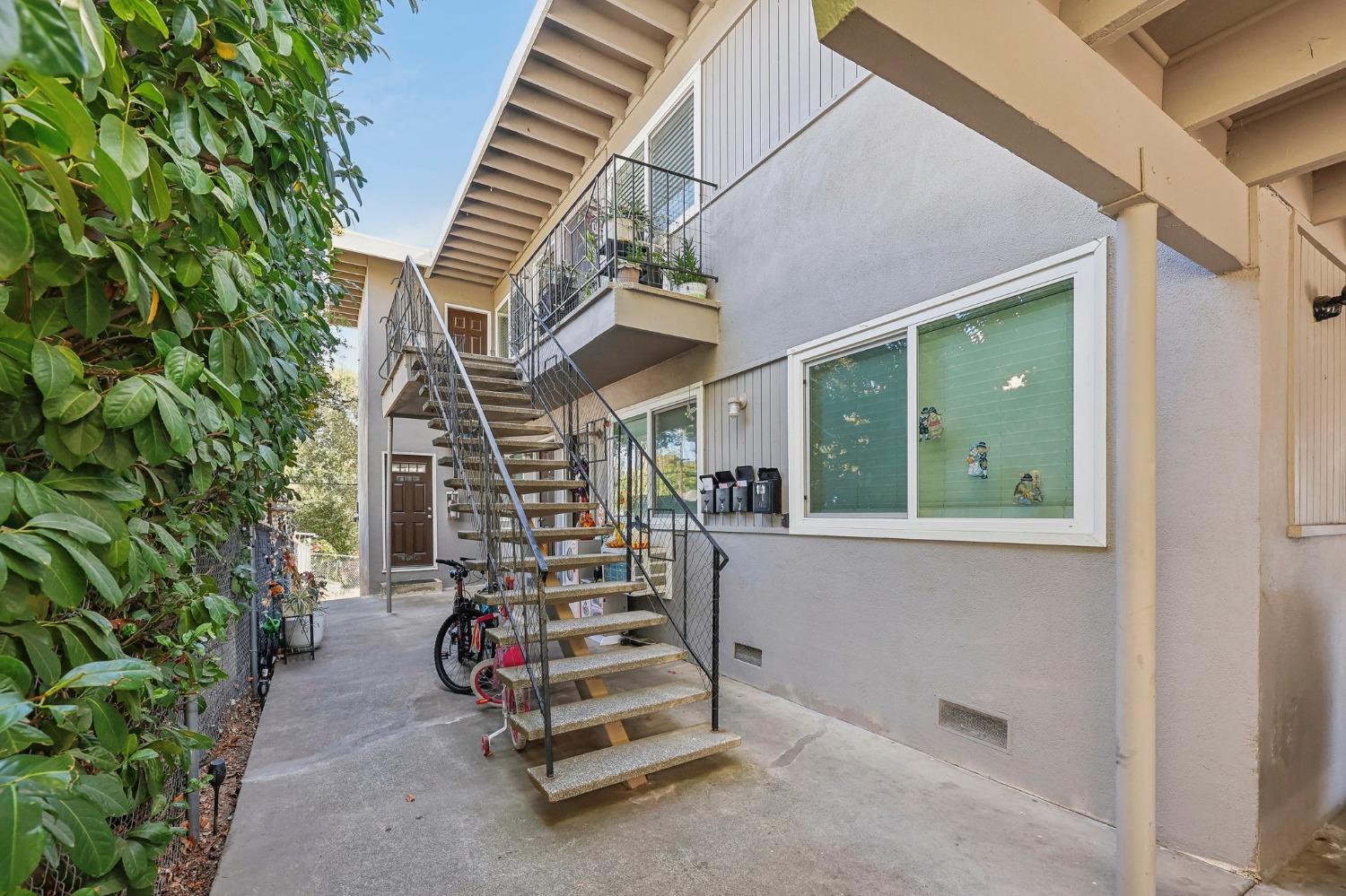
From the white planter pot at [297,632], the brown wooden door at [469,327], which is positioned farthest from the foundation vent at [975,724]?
the brown wooden door at [469,327]

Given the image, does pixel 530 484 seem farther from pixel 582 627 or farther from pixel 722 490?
pixel 722 490

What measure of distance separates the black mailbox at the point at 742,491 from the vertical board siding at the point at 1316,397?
2.93 m

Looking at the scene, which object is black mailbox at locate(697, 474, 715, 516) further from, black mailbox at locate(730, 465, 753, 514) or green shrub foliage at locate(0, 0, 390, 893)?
green shrub foliage at locate(0, 0, 390, 893)

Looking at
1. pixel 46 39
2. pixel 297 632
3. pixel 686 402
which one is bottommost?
pixel 297 632

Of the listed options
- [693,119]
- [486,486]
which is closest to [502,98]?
[693,119]

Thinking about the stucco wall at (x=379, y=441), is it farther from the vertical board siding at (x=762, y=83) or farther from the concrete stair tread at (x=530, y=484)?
the vertical board siding at (x=762, y=83)

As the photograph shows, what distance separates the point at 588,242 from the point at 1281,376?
512 centimetres

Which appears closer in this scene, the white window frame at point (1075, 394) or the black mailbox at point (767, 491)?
the white window frame at point (1075, 394)

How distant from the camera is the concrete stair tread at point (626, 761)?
261 centimetres

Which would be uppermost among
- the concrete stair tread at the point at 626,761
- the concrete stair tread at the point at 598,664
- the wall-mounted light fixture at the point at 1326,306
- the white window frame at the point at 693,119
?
the white window frame at the point at 693,119

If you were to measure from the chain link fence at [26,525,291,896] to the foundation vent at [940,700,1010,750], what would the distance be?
3.24 meters

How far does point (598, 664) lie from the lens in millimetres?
3262

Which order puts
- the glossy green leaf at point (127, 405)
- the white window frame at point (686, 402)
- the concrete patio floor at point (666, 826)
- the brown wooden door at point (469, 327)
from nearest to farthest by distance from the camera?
Result: the glossy green leaf at point (127, 405)
the concrete patio floor at point (666, 826)
the white window frame at point (686, 402)
the brown wooden door at point (469, 327)

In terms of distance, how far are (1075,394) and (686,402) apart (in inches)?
134
